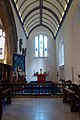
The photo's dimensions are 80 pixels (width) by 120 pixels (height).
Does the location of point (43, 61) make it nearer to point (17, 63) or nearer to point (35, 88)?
point (17, 63)

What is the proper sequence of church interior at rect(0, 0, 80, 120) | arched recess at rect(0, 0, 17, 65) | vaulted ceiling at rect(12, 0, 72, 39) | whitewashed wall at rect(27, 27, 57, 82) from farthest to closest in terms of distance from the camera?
whitewashed wall at rect(27, 27, 57, 82) → vaulted ceiling at rect(12, 0, 72, 39) → arched recess at rect(0, 0, 17, 65) → church interior at rect(0, 0, 80, 120)

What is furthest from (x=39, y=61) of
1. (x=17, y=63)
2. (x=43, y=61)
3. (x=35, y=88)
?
(x=35, y=88)

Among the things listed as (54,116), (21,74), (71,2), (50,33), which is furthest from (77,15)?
(50,33)

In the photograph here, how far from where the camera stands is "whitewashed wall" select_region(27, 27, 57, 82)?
15.4 meters

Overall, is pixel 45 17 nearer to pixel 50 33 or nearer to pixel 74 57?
pixel 50 33

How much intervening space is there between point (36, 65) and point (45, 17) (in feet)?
14.8

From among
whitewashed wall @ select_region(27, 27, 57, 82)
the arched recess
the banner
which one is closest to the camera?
the arched recess

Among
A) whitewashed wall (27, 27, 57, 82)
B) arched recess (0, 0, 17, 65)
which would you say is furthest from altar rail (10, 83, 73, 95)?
whitewashed wall (27, 27, 57, 82)

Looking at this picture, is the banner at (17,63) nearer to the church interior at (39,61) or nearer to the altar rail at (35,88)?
the church interior at (39,61)

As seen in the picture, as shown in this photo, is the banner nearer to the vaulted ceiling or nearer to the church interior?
the church interior

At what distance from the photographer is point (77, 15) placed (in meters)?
7.73

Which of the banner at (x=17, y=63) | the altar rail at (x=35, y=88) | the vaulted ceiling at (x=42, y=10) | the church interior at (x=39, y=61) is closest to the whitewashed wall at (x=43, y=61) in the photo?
the church interior at (x=39, y=61)

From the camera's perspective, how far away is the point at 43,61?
1556cm

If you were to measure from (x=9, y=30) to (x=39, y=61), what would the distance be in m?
6.76
